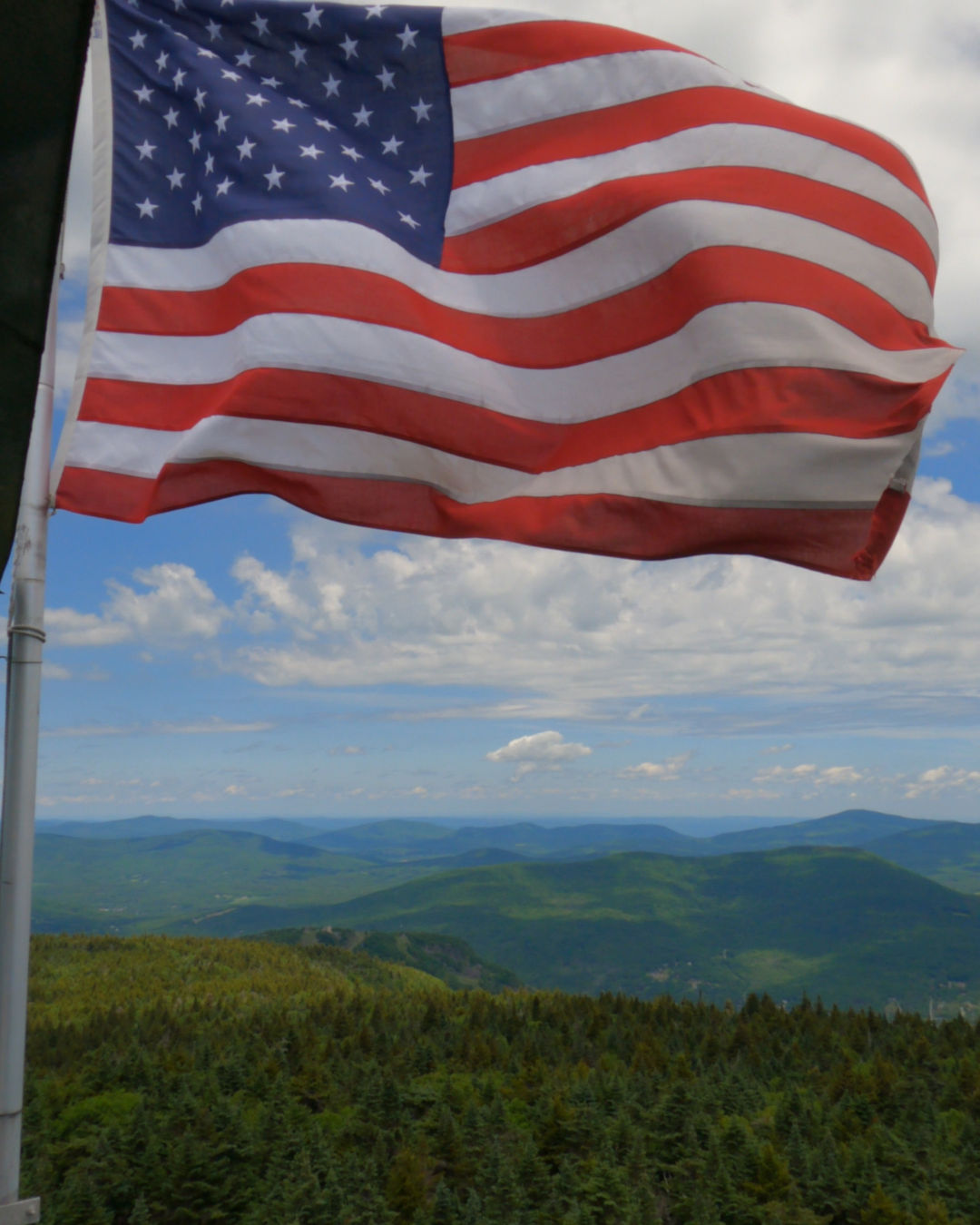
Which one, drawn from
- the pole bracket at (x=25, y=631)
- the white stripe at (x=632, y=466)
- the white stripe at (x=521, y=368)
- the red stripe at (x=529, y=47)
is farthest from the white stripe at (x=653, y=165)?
the pole bracket at (x=25, y=631)

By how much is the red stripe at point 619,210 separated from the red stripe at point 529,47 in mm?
1253

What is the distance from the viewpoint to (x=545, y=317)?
28.2 ft

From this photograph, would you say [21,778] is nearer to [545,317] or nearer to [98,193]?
[98,193]

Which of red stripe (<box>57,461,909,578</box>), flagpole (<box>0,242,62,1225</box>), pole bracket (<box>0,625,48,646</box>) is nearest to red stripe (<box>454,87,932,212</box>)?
red stripe (<box>57,461,909,578</box>)

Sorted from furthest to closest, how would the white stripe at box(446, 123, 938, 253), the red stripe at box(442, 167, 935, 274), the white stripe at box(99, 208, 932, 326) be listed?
the white stripe at box(446, 123, 938, 253) → the red stripe at box(442, 167, 935, 274) → the white stripe at box(99, 208, 932, 326)

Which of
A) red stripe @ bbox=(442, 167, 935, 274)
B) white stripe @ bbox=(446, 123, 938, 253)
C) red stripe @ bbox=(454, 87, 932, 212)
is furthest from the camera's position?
red stripe @ bbox=(454, 87, 932, 212)

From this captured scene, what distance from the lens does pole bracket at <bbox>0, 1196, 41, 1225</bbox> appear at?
5.96 metres

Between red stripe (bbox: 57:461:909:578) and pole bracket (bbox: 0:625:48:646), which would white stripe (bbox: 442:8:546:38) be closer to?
red stripe (bbox: 57:461:909:578)

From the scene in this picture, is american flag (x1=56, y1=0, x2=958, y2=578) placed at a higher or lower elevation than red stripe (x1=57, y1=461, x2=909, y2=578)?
higher

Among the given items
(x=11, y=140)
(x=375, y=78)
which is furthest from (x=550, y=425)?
(x=11, y=140)

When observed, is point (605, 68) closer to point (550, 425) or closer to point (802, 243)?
point (802, 243)

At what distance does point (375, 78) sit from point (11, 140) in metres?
6.60

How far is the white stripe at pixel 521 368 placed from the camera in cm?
757

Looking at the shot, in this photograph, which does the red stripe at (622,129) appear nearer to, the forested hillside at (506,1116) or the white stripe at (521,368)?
the white stripe at (521,368)
